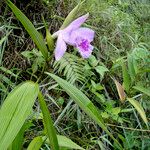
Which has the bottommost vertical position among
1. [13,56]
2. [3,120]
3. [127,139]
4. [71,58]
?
[127,139]

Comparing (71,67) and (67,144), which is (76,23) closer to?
(67,144)

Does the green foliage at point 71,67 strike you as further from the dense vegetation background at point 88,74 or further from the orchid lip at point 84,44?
the orchid lip at point 84,44

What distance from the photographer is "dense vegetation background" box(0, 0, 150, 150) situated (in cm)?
153

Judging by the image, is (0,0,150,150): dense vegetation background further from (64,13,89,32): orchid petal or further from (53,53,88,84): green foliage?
(64,13,89,32): orchid petal

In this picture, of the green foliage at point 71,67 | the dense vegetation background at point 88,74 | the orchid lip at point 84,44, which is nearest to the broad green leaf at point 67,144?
the dense vegetation background at point 88,74

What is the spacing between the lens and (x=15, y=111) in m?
0.71

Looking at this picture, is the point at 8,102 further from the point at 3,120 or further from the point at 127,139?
the point at 127,139

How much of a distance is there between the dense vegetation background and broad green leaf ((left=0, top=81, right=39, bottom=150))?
1.79 ft

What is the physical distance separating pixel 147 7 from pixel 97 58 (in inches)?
40.2

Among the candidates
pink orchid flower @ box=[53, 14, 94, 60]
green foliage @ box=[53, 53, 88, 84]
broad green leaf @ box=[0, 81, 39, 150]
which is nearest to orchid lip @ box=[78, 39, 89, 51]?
pink orchid flower @ box=[53, 14, 94, 60]

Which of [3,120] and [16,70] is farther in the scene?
[16,70]

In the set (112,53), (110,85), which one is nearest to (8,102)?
(110,85)

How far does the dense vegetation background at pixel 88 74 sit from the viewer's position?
5.01 ft

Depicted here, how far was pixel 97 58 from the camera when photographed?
192 centimetres
